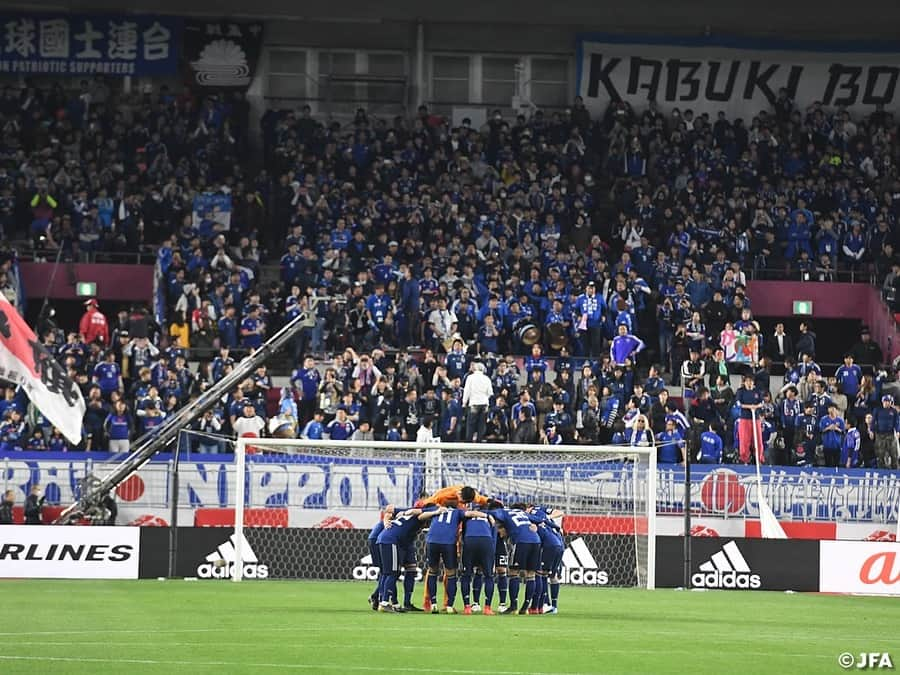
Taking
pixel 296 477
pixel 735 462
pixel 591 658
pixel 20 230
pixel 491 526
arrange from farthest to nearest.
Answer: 1. pixel 20 230
2. pixel 735 462
3. pixel 296 477
4. pixel 491 526
5. pixel 591 658

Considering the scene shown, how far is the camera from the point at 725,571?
2856cm

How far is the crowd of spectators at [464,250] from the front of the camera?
35062mm

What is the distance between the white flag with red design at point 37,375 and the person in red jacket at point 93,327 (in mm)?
21046

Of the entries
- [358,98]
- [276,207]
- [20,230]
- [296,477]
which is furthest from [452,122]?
[296,477]

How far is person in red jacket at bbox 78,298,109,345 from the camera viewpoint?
3738 centimetres

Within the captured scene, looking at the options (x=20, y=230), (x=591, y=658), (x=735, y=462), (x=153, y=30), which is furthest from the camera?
(x=153, y=30)

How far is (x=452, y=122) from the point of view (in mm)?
50344

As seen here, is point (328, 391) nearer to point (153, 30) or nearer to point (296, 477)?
point (296, 477)

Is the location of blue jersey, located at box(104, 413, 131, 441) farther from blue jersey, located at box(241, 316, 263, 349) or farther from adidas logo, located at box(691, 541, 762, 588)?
adidas logo, located at box(691, 541, 762, 588)

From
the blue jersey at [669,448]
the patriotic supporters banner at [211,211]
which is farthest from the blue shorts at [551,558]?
the patriotic supporters banner at [211,211]

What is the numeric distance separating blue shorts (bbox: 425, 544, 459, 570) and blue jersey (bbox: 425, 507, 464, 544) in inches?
2.6

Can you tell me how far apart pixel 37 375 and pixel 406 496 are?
14269mm

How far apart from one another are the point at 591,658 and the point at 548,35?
38.6 meters

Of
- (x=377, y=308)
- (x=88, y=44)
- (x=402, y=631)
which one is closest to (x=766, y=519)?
(x=377, y=308)
